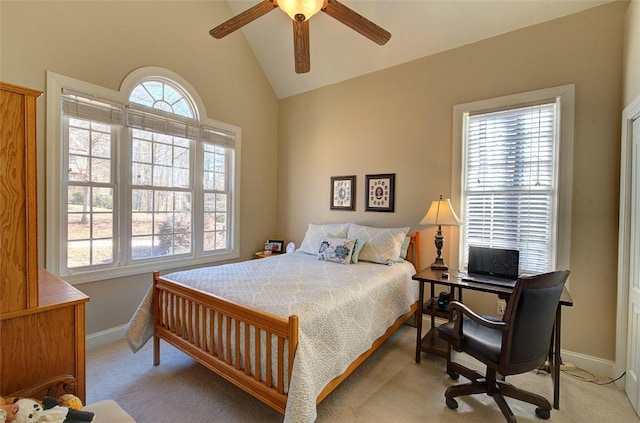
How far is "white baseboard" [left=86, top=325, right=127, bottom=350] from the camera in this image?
8.95ft

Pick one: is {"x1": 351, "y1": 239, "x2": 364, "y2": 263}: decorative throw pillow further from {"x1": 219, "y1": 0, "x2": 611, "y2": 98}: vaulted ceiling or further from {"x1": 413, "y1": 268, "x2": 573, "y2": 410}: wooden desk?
{"x1": 219, "y1": 0, "x2": 611, "y2": 98}: vaulted ceiling

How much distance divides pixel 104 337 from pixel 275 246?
2190 mm

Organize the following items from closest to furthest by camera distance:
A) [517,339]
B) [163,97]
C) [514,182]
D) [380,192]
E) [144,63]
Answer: [517,339], [514,182], [144,63], [163,97], [380,192]

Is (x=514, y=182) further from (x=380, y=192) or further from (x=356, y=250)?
(x=356, y=250)

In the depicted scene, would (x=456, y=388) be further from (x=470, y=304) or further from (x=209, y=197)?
(x=209, y=197)

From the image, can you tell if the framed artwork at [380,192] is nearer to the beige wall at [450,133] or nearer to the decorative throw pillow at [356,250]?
the beige wall at [450,133]

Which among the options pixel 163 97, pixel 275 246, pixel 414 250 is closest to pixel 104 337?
pixel 275 246

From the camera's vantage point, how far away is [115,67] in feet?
9.27

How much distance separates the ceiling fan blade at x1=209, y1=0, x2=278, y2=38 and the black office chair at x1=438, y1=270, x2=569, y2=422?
2.35 m

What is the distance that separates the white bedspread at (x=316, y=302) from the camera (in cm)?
161

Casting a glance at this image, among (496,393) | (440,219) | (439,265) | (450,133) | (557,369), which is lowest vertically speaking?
Answer: (496,393)

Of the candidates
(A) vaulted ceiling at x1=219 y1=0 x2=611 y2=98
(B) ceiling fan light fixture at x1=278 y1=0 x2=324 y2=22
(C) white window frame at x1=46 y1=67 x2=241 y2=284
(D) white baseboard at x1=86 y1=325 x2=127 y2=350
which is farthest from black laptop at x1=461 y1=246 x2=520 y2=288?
(D) white baseboard at x1=86 y1=325 x2=127 y2=350

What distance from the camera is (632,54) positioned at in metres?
2.18

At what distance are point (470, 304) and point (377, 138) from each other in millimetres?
2140
